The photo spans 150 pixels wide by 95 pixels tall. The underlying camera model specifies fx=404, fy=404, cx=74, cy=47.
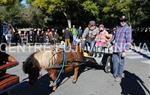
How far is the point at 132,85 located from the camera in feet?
36.7

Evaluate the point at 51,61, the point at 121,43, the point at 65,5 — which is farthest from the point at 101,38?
the point at 65,5

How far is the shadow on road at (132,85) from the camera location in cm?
1004

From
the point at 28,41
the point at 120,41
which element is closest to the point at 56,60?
the point at 120,41

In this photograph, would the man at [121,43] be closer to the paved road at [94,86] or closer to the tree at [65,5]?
the paved road at [94,86]

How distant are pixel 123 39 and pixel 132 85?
1309 millimetres

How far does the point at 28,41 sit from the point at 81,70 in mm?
24796

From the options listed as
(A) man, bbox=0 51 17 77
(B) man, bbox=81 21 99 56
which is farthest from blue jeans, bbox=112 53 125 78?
(A) man, bbox=0 51 17 77

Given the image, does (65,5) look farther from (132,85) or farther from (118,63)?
(132,85)

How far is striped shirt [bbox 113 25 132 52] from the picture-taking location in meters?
11.2

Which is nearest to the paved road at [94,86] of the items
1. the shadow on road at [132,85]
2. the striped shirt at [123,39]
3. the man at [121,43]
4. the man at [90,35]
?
the shadow on road at [132,85]

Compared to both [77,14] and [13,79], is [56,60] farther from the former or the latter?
[77,14]

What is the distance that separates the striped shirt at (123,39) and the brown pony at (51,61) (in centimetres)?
112

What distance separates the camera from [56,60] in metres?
9.95

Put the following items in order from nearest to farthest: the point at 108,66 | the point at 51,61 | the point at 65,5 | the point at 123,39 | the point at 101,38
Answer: the point at 51,61
the point at 123,39
the point at 108,66
the point at 101,38
the point at 65,5
